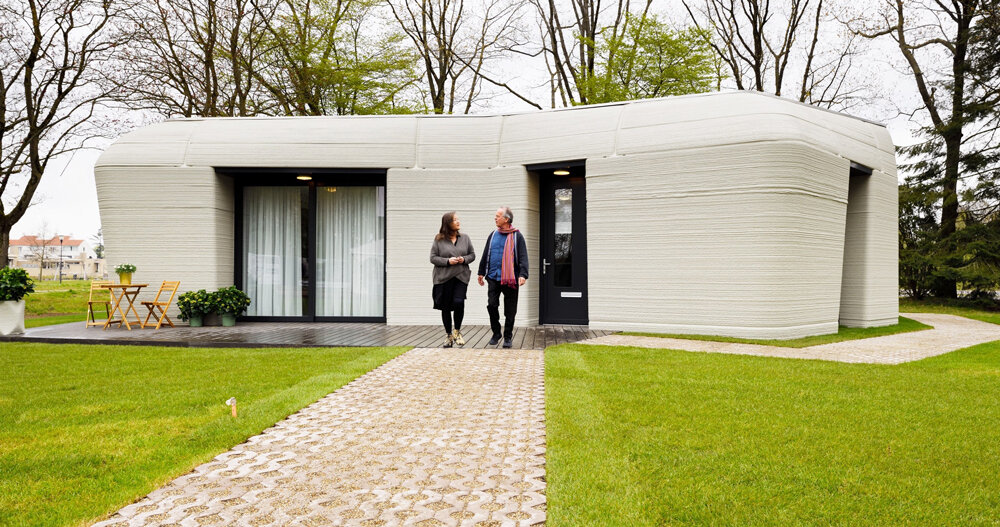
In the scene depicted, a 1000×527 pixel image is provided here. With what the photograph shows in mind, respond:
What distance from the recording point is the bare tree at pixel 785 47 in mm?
21078

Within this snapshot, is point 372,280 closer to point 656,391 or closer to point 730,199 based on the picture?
point 730,199

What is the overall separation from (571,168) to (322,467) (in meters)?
A: 7.79

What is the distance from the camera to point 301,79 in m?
20.3

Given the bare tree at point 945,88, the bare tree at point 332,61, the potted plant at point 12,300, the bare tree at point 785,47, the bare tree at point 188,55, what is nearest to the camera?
the potted plant at point 12,300

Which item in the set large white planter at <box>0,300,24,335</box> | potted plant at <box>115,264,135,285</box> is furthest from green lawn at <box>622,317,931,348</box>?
large white planter at <box>0,300,24,335</box>

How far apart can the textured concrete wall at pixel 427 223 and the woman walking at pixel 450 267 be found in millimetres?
2689

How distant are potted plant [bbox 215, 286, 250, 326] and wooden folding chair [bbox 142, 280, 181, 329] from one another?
67 centimetres

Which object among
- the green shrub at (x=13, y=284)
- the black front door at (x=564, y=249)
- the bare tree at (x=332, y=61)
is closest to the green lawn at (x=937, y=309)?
the black front door at (x=564, y=249)

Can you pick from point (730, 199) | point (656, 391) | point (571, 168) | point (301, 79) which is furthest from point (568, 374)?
point (301, 79)

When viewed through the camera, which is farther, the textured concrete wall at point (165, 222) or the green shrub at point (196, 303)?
the textured concrete wall at point (165, 222)

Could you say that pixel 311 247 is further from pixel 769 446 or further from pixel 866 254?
pixel 866 254

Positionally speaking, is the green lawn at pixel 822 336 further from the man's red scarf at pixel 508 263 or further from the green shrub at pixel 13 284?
the green shrub at pixel 13 284

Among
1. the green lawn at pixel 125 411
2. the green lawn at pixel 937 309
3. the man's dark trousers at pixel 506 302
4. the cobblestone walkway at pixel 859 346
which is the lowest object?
the green lawn at pixel 937 309

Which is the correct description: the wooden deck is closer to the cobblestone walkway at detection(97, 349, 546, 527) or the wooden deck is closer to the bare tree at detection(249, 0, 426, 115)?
the cobblestone walkway at detection(97, 349, 546, 527)
